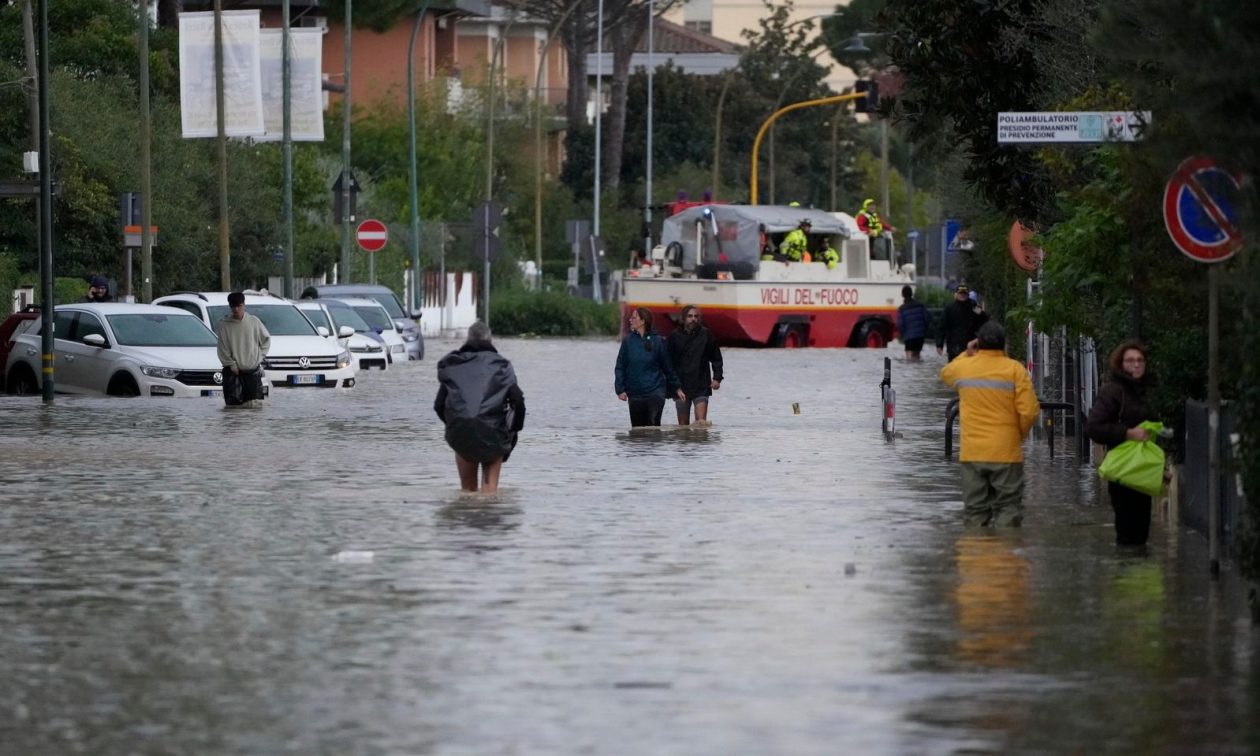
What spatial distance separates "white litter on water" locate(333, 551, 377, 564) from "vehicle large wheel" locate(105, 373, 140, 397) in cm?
1983

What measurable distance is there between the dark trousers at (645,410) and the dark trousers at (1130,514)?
1239 cm

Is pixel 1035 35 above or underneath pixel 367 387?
above

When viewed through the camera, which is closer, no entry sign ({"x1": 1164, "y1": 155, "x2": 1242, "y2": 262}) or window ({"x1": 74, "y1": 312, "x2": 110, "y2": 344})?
no entry sign ({"x1": 1164, "y1": 155, "x2": 1242, "y2": 262})

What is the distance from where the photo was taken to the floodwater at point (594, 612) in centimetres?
980

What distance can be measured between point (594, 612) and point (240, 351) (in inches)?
792

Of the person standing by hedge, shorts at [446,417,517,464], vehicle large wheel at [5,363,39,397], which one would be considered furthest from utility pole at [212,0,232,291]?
shorts at [446,417,517,464]

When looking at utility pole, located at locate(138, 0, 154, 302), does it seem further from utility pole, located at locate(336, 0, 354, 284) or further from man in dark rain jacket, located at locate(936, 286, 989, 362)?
man in dark rain jacket, located at locate(936, 286, 989, 362)

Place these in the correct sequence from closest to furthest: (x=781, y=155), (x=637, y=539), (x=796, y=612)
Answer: (x=796, y=612), (x=637, y=539), (x=781, y=155)

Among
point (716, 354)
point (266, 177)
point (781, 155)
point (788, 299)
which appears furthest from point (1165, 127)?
point (781, 155)

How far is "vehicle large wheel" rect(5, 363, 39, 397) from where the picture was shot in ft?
121

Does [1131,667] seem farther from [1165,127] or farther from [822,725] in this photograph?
[1165,127]

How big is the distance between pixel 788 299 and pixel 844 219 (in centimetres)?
424

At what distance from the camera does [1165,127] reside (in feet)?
46.7

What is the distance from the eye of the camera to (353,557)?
619 inches
